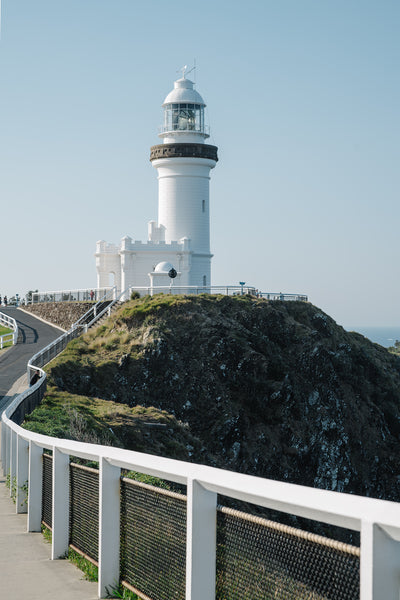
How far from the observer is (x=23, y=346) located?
4475 centimetres

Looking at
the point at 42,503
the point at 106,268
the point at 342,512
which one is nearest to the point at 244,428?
the point at 106,268

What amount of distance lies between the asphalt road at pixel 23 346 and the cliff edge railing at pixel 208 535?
22.8 metres

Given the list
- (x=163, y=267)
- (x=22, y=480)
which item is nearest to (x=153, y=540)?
(x=22, y=480)

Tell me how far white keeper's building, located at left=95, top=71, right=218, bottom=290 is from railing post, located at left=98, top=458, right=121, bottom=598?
51320 millimetres

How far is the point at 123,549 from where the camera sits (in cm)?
616

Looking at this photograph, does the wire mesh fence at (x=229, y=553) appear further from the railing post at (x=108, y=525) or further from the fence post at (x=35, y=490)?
the fence post at (x=35, y=490)

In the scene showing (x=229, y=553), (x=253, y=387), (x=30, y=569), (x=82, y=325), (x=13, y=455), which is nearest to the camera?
(x=229, y=553)

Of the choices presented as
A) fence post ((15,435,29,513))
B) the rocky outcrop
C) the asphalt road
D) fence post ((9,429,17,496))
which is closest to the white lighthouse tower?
the rocky outcrop

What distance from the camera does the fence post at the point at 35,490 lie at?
877 centimetres

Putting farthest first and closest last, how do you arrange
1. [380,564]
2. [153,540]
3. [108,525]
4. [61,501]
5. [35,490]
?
1. [35,490]
2. [61,501]
3. [108,525]
4. [153,540]
5. [380,564]

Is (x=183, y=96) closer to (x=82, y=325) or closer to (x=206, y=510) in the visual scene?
(x=82, y=325)

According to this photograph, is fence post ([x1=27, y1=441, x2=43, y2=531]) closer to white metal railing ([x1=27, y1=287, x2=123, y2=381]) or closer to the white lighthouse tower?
white metal railing ([x1=27, y1=287, x2=123, y2=381])

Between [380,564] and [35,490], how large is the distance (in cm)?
623

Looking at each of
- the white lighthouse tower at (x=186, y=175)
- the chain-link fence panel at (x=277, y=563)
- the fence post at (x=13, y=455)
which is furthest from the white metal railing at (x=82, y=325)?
the chain-link fence panel at (x=277, y=563)
